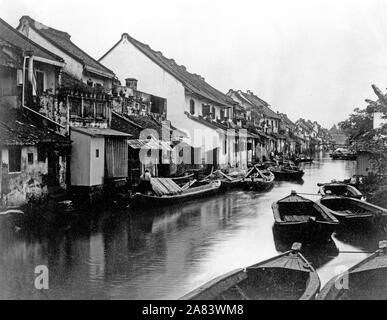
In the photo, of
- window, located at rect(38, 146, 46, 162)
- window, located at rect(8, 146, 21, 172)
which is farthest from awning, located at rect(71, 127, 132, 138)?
window, located at rect(8, 146, 21, 172)

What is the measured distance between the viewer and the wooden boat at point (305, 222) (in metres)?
13.7

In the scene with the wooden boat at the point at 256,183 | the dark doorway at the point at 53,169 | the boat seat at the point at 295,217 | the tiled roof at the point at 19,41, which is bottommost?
the boat seat at the point at 295,217

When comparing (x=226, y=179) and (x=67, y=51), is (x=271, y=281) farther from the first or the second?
(x=226, y=179)

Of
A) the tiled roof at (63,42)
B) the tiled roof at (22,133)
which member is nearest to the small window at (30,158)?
the tiled roof at (22,133)

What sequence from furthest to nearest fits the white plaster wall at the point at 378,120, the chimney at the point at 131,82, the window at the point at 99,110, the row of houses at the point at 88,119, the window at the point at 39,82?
the chimney at the point at 131,82 < the window at the point at 99,110 < the white plaster wall at the point at 378,120 < the window at the point at 39,82 < the row of houses at the point at 88,119

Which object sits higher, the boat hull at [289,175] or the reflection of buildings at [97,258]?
the boat hull at [289,175]

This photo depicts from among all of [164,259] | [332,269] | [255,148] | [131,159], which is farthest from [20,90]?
[255,148]

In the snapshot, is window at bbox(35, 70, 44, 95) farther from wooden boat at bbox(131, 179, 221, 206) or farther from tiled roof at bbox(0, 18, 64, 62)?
wooden boat at bbox(131, 179, 221, 206)

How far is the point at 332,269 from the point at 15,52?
14558 mm

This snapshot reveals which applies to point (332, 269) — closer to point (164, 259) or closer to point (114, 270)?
point (164, 259)

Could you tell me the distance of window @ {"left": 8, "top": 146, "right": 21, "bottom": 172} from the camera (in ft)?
54.4

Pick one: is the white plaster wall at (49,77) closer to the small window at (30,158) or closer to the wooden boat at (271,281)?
the small window at (30,158)

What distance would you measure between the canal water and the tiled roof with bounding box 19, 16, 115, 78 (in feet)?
34.1

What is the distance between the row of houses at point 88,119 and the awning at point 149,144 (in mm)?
88
